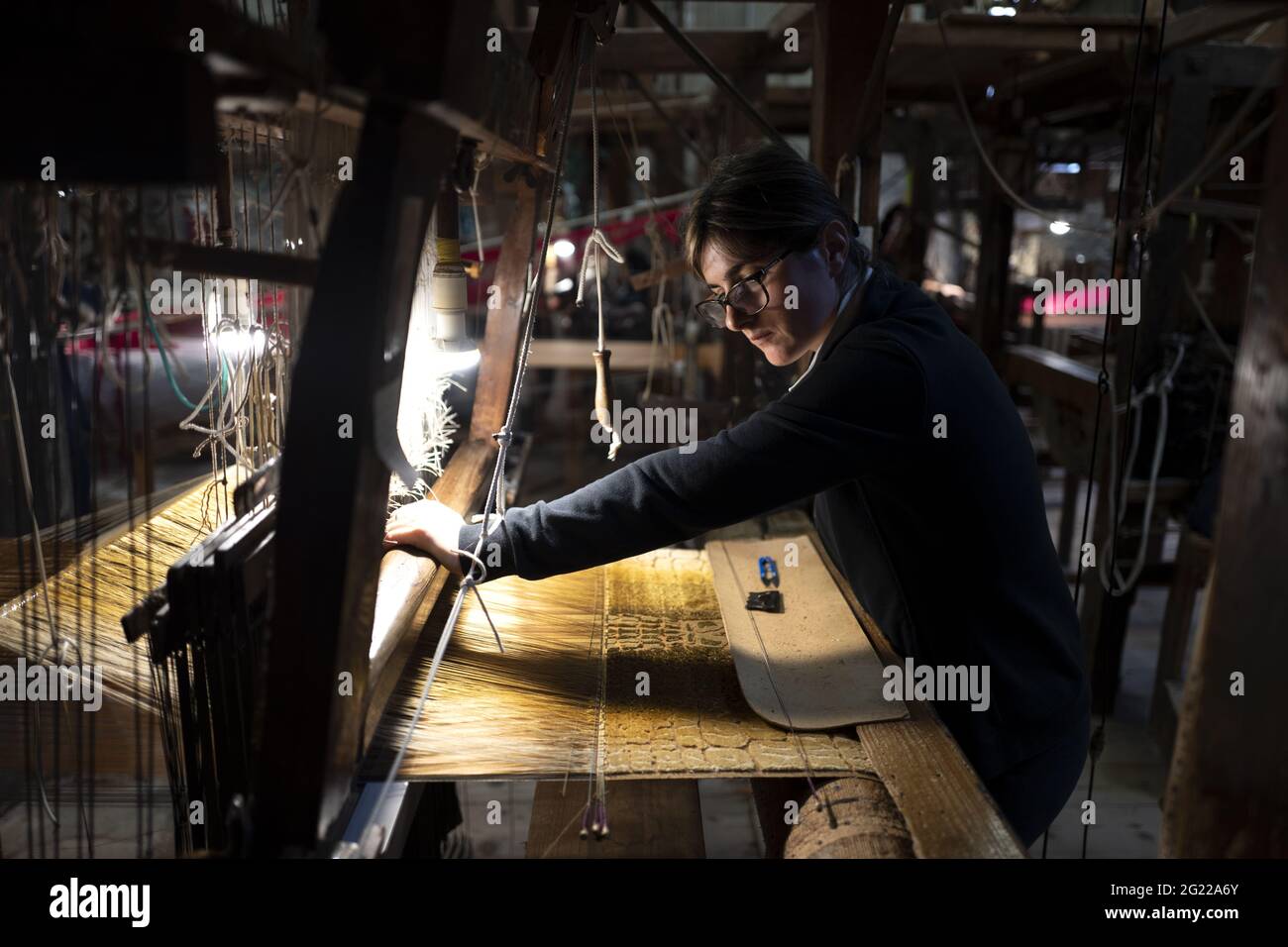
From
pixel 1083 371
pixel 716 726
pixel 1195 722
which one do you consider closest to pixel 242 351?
pixel 716 726

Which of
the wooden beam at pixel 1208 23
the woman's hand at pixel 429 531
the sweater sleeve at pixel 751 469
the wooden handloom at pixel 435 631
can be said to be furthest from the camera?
the wooden beam at pixel 1208 23

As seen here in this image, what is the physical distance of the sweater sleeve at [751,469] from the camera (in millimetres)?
1490

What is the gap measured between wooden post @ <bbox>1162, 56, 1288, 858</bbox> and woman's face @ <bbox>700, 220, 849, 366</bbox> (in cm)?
86

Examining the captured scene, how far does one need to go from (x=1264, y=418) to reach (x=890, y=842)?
67 cm

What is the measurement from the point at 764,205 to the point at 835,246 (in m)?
0.15

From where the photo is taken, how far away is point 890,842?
121 cm

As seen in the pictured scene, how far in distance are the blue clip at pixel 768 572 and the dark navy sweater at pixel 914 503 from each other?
0.38 metres

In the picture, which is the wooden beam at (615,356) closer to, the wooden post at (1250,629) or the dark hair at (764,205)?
the dark hair at (764,205)

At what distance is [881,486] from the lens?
162 centimetres
